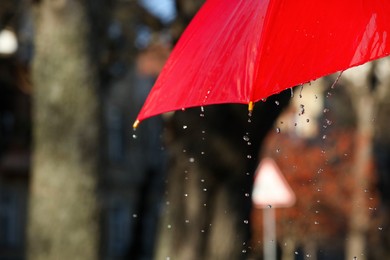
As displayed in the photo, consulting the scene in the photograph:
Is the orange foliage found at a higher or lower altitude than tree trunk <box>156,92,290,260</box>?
higher

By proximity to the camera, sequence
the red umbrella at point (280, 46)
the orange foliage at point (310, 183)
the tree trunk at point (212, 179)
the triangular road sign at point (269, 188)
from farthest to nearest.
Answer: the orange foliage at point (310, 183) → the triangular road sign at point (269, 188) → the tree trunk at point (212, 179) → the red umbrella at point (280, 46)

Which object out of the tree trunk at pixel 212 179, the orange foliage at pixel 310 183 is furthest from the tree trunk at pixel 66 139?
the orange foliage at pixel 310 183

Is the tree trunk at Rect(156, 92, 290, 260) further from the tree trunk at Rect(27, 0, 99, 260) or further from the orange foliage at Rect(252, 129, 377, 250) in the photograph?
the orange foliage at Rect(252, 129, 377, 250)

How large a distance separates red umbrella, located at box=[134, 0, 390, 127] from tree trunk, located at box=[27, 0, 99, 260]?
15.5 ft

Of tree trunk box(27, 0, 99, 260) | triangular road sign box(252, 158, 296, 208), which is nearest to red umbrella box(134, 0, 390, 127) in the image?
tree trunk box(27, 0, 99, 260)

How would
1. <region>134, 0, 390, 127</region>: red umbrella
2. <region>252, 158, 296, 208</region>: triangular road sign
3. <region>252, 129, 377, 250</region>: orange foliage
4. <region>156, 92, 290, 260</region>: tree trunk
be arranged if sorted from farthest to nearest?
<region>252, 129, 377, 250</region>: orange foliage
<region>252, 158, 296, 208</region>: triangular road sign
<region>156, 92, 290, 260</region>: tree trunk
<region>134, 0, 390, 127</region>: red umbrella

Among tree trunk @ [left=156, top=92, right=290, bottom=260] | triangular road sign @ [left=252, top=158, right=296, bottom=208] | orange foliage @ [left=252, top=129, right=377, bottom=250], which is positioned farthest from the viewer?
orange foliage @ [left=252, top=129, right=377, bottom=250]

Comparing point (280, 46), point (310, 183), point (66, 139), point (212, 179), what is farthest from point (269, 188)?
point (280, 46)

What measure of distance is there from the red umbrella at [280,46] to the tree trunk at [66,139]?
15.5 feet

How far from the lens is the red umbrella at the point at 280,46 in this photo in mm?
4641

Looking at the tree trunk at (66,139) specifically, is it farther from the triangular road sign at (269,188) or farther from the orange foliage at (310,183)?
the orange foliage at (310,183)

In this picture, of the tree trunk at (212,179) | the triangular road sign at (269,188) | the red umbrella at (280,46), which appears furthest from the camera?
the triangular road sign at (269,188)

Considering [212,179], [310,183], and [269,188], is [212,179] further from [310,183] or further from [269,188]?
[310,183]

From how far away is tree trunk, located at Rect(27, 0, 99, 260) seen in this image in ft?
32.1
